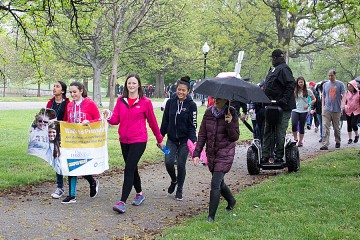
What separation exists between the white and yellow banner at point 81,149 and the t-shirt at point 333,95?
8146 millimetres

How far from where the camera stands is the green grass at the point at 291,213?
552 centimetres

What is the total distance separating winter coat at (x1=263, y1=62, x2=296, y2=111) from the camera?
9.43m

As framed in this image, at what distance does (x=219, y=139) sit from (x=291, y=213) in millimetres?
1348

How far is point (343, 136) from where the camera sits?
18172 mm

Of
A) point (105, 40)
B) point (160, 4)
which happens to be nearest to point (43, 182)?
point (160, 4)

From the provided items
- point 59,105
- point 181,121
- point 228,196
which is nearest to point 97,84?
point 59,105

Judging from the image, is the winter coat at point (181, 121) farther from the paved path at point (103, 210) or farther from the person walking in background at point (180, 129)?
the paved path at point (103, 210)

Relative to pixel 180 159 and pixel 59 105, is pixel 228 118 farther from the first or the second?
pixel 59 105

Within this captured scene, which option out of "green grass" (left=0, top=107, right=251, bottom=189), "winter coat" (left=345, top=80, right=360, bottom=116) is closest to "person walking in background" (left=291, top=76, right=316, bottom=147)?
"winter coat" (left=345, top=80, right=360, bottom=116)

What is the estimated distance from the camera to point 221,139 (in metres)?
6.39

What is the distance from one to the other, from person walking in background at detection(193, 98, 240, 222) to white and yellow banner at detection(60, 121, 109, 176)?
78.1 inches

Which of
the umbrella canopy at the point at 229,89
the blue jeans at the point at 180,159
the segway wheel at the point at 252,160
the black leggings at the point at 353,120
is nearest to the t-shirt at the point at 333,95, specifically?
the black leggings at the point at 353,120

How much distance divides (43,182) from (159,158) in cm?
388

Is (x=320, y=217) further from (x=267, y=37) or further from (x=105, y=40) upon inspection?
(x=267, y=37)
